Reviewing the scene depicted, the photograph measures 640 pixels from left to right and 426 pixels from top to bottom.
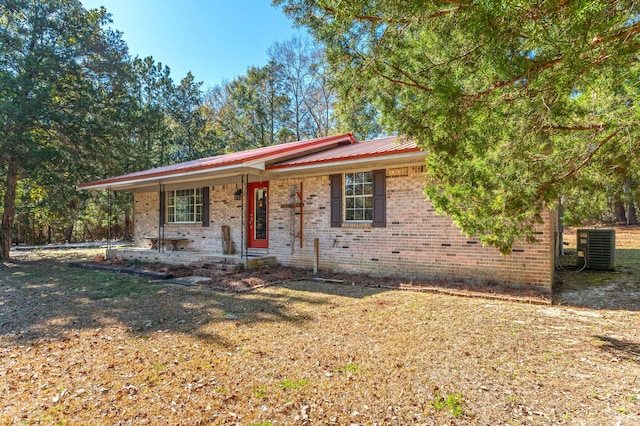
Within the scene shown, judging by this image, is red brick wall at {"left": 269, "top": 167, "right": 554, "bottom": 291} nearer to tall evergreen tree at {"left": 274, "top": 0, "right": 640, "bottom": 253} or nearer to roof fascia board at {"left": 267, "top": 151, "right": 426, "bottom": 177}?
roof fascia board at {"left": 267, "top": 151, "right": 426, "bottom": 177}

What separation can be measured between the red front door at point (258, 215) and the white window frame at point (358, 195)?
2666 mm

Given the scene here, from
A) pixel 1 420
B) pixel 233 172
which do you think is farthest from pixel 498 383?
pixel 233 172

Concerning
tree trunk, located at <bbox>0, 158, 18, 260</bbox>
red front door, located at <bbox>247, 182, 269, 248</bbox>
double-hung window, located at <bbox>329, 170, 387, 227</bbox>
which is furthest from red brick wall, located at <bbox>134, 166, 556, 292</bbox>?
tree trunk, located at <bbox>0, 158, 18, 260</bbox>

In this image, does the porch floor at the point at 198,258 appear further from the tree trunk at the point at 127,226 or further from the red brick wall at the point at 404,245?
the tree trunk at the point at 127,226

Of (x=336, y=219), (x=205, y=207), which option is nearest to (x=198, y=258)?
(x=205, y=207)

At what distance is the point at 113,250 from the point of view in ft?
41.4

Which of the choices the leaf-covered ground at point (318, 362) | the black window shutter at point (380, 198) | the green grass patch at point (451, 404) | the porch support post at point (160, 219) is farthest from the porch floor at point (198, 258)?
the green grass patch at point (451, 404)

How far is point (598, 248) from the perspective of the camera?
9.78 meters

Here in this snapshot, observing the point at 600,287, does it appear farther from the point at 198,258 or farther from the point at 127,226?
the point at 127,226

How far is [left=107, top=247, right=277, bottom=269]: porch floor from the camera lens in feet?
31.6

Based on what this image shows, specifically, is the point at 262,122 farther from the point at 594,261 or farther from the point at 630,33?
the point at 630,33

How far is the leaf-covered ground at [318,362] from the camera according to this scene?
275 centimetres

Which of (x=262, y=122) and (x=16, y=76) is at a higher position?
(x=262, y=122)

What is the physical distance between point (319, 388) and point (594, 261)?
33.0ft
